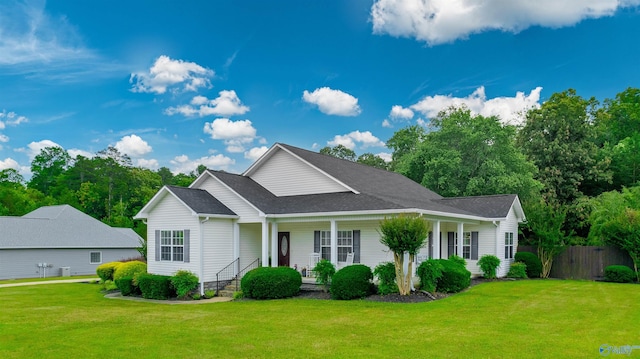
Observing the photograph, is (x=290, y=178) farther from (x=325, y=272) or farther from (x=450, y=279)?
(x=450, y=279)

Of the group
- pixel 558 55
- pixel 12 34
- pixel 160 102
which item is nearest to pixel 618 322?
pixel 558 55

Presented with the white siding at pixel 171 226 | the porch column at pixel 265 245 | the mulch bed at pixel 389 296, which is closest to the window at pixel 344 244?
the mulch bed at pixel 389 296

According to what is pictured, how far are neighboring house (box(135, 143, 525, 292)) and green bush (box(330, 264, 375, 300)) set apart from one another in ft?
4.86

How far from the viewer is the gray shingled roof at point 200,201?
757 inches

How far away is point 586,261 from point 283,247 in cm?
1519

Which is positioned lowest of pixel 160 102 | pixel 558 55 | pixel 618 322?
pixel 618 322

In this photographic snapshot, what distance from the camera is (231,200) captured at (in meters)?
20.6

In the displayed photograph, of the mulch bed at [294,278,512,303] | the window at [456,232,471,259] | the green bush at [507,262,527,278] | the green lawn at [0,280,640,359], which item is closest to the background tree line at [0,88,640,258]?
the green bush at [507,262,527,278]

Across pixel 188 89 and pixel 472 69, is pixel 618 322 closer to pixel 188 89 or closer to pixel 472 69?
pixel 472 69

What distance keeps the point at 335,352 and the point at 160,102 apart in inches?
1198

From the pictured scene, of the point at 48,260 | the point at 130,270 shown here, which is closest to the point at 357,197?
the point at 130,270

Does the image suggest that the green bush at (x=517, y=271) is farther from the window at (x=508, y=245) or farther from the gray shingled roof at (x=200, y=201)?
the gray shingled roof at (x=200, y=201)

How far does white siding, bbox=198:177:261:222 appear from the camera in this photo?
20000mm

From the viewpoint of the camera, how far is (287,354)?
9430 millimetres
